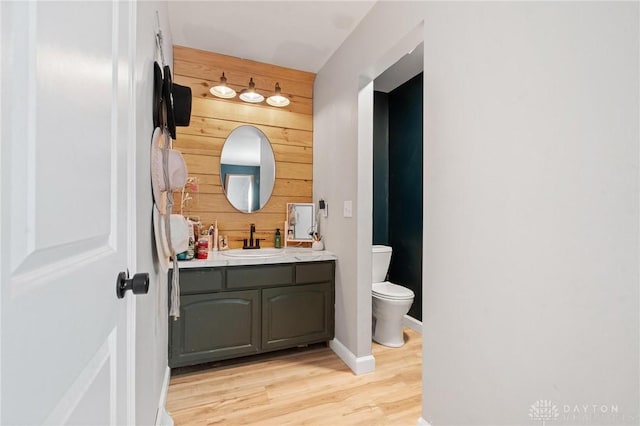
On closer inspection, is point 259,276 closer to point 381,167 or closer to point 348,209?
point 348,209

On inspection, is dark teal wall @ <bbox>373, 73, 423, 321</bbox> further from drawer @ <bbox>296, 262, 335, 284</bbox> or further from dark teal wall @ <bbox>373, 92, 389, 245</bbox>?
drawer @ <bbox>296, 262, 335, 284</bbox>

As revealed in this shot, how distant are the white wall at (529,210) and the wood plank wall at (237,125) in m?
1.53

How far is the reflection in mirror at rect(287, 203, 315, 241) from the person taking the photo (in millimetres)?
2830

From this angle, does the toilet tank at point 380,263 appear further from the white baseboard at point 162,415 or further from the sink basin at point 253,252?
the white baseboard at point 162,415

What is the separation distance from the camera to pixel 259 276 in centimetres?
222

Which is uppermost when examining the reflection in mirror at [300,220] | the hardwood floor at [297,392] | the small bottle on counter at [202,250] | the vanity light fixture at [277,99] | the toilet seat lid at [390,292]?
the vanity light fixture at [277,99]

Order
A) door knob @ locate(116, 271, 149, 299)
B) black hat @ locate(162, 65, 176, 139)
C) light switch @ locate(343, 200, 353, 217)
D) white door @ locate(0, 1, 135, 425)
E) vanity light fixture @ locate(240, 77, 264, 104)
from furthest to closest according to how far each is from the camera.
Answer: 1. vanity light fixture @ locate(240, 77, 264, 104)
2. light switch @ locate(343, 200, 353, 217)
3. black hat @ locate(162, 65, 176, 139)
4. door knob @ locate(116, 271, 149, 299)
5. white door @ locate(0, 1, 135, 425)

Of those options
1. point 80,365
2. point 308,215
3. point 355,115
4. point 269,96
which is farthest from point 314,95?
point 80,365

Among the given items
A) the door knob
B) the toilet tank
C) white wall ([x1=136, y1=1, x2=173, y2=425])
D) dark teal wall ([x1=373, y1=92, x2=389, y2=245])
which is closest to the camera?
the door knob

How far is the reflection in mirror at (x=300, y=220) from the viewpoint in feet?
9.29

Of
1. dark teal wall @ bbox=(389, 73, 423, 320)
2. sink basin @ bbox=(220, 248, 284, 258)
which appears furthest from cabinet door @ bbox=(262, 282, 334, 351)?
dark teal wall @ bbox=(389, 73, 423, 320)

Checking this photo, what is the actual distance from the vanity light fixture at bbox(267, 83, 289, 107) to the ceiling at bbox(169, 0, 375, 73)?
0.30 meters

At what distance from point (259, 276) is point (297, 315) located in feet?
1.49

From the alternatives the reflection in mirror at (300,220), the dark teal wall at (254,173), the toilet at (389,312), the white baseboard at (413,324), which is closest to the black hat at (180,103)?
the dark teal wall at (254,173)
